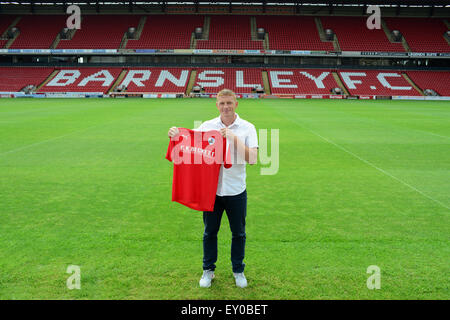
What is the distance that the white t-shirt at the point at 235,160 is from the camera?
3.74 metres

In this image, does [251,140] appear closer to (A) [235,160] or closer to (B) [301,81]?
(A) [235,160]

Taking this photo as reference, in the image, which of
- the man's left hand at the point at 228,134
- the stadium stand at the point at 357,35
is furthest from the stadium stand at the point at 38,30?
the man's left hand at the point at 228,134

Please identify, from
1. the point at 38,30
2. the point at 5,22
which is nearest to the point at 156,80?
the point at 38,30

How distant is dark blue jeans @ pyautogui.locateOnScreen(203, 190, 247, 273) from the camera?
386 cm

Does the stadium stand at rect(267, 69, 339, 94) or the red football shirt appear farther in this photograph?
the stadium stand at rect(267, 69, 339, 94)

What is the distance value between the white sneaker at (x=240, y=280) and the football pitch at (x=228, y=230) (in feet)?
0.26

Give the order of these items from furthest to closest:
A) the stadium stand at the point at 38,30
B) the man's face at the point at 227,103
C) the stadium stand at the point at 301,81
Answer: the stadium stand at the point at 38,30
the stadium stand at the point at 301,81
the man's face at the point at 227,103

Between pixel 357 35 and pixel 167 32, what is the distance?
90.2 ft

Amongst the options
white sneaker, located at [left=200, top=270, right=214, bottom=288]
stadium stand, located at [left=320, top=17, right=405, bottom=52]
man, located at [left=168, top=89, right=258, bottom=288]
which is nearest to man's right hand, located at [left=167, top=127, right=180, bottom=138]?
man, located at [left=168, top=89, right=258, bottom=288]

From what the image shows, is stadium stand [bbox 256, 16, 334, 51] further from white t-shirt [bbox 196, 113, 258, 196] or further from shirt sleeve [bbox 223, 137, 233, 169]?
shirt sleeve [bbox 223, 137, 233, 169]

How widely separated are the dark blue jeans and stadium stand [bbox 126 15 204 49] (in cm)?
5014

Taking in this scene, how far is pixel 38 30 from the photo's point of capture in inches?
2106

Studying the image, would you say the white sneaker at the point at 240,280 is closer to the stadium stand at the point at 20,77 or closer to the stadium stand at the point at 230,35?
the stadium stand at the point at 20,77
